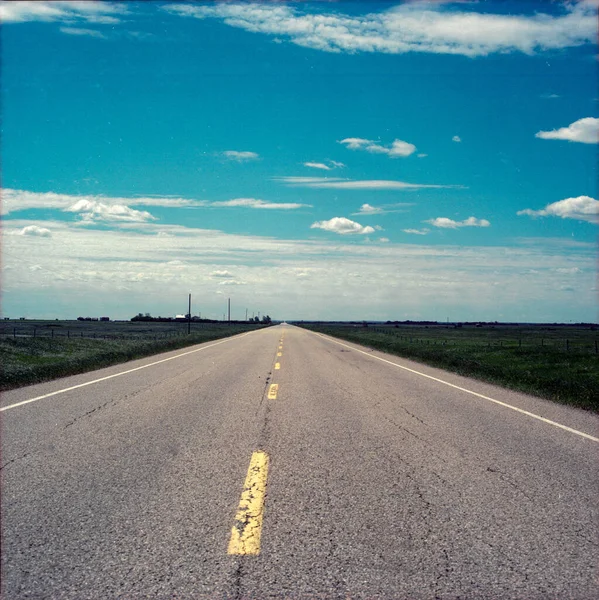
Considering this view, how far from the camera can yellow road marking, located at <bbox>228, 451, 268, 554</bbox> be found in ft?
13.1

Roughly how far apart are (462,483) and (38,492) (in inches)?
155

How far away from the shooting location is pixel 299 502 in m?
4.96

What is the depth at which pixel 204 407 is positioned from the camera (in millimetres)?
10234

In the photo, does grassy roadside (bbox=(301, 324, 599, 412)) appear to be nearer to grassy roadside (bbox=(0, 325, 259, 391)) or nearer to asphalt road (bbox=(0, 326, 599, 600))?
asphalt road (bbox=(0, 326, 599, 600))

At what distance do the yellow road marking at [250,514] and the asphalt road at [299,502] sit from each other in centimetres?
3

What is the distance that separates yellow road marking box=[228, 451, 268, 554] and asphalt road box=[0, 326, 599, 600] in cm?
3

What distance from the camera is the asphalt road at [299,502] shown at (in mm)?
3549

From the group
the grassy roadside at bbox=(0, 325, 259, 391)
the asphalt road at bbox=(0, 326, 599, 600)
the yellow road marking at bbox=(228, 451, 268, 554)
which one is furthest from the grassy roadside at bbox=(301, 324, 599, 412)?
the grassy roadside at bbox=(0, 325, 259, 391)

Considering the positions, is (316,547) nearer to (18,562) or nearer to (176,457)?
(18,562)

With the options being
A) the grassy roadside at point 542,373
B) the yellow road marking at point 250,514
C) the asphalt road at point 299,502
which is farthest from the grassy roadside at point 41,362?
the grassy roadside at point 542,373

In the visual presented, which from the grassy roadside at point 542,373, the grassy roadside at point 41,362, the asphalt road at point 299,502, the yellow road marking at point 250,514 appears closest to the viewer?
the asphalt road at point 299,502

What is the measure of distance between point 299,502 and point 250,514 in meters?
0.51

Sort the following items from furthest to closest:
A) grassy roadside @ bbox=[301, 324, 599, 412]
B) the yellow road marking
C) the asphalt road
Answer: grassy roadside @ bbox=[301, 324, 599, 412] < the yellow road marking < the asphalt road

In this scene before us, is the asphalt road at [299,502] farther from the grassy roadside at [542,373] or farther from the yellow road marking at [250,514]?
the grassy roadside at [542,373]
